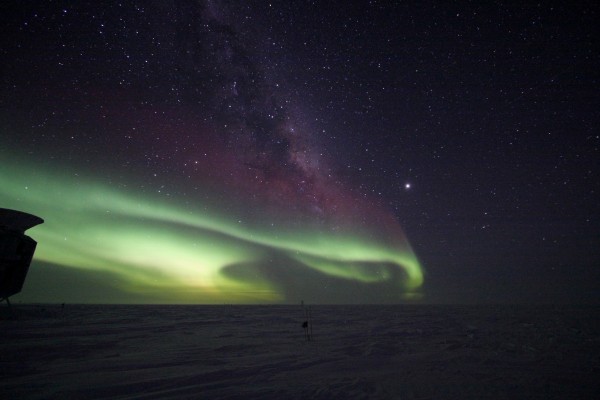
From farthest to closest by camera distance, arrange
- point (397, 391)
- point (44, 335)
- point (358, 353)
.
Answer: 1. point (44, 335)
2. point (358, 353)
3. point (397, 391)

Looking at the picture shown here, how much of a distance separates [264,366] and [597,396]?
33.8 ft

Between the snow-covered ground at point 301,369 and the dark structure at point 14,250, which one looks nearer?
the snow-covered ground at point 301,369

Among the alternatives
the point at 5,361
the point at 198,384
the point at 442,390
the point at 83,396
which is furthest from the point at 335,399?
the point at 5,361

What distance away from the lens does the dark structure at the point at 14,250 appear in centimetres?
2775

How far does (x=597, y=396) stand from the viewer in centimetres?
803

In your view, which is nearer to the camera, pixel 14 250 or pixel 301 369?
pixel 301 369

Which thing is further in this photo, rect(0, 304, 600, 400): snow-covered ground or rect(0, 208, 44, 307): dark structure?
rect(0, 208, 44, 307): dark structure

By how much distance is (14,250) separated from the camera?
93.1 ft

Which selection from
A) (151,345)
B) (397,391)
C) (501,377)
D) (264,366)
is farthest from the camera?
(151,345)

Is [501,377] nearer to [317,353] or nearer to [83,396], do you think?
[317,353]

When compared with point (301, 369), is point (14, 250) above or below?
above

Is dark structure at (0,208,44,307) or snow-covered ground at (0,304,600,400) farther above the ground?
dark structure at (0,208,44,307)

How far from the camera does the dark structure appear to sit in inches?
1093

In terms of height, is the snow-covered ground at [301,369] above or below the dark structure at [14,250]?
below
